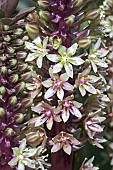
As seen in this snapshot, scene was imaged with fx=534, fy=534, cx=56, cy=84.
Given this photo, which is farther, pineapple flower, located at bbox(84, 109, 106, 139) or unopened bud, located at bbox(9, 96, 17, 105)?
pineapple flower, located at bbox(84, 109, 106, 139)

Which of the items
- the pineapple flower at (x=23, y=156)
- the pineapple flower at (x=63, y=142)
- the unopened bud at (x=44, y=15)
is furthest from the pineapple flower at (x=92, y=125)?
the unopened bud at (x=44, y=15)

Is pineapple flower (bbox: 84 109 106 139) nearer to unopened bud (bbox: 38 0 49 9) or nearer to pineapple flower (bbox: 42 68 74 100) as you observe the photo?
pineapple flower (bbox: 42 68 74 100)

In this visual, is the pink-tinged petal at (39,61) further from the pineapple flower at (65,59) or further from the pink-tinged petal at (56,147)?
the pink-tinged petal at (56,147)

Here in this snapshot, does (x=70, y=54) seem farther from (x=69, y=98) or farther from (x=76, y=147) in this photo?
(x=76, y=147)

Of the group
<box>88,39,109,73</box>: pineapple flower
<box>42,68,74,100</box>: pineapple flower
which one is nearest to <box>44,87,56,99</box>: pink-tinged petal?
<box>42,68,74,100</box>: pineapple flower

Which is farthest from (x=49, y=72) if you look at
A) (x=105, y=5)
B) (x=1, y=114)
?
(x=105, y=5)
